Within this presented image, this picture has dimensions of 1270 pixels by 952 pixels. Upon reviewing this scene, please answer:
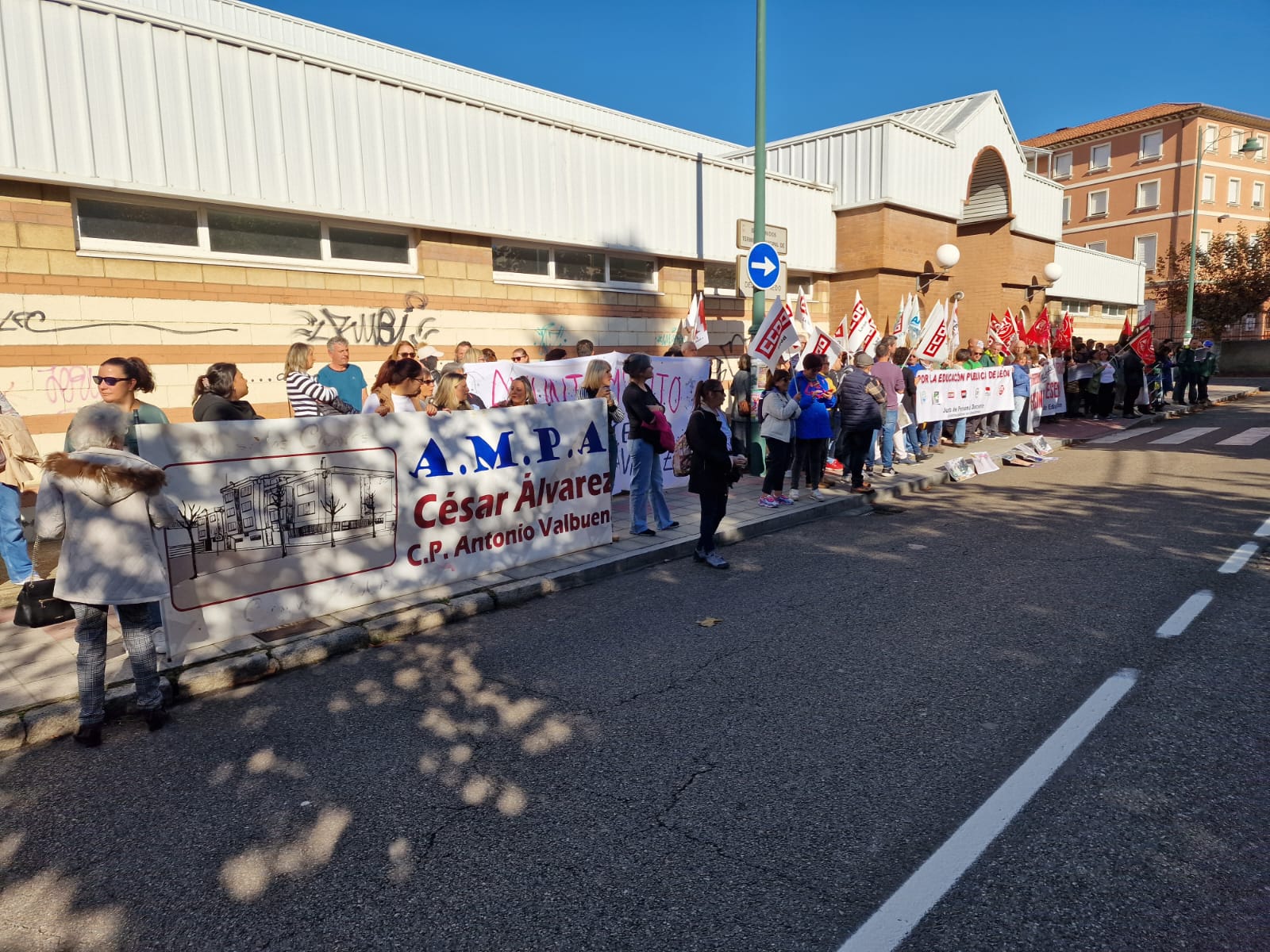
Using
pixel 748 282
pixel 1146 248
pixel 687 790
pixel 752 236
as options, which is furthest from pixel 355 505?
Result: pixel 1146 248

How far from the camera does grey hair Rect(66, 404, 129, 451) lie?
13.5ft

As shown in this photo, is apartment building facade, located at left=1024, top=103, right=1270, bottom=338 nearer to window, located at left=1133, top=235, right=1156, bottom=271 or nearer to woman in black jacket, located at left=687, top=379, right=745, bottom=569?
window, located at left=1133, top=235, right=1156, bottom=271

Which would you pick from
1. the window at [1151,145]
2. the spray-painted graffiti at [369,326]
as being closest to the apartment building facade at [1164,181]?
the window at [1151,145]

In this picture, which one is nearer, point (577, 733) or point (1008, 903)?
point (1008, 903)

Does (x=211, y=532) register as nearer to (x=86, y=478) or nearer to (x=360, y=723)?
(x=86, y=478)

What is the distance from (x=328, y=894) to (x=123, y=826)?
1132mm

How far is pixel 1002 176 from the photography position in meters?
22.4

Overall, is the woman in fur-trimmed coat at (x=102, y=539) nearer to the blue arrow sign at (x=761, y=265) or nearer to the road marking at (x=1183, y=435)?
the blue arrow sign at (x=761, y=265)

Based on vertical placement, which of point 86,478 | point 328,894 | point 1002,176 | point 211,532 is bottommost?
point 328,894

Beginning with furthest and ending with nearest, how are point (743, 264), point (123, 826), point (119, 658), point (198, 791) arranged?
point (743, 264)
point (119, 658)
point (198, 791)
point (123, 826)

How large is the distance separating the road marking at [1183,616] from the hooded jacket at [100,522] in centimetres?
594

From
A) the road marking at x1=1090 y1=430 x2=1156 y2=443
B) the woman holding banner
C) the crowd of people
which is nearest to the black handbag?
the crowd of people

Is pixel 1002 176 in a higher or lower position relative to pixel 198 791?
higher

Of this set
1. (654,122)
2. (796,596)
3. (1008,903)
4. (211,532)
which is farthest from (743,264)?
(654,122)
